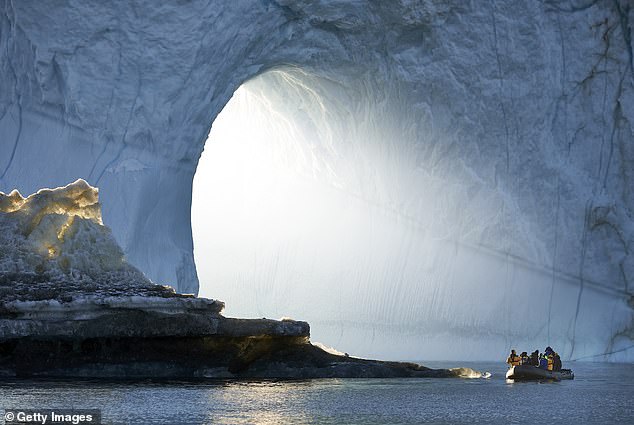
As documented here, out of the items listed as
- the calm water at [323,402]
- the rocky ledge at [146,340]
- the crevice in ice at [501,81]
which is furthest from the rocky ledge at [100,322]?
the crevice in ice at [501,81]

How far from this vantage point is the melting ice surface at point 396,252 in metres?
24.0

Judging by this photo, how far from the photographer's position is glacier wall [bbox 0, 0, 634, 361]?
18.8m

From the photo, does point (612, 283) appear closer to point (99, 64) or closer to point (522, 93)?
point (522, 93)

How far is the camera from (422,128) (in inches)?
925

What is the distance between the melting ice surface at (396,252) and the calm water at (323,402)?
9569 millimetres

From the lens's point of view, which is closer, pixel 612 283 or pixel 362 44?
pixel 362 44

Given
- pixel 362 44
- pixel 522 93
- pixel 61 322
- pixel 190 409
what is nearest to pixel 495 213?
pixel 522 93

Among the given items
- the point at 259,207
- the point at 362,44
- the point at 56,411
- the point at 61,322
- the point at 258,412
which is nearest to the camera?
the point at 56,411

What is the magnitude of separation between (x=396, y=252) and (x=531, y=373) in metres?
8.41

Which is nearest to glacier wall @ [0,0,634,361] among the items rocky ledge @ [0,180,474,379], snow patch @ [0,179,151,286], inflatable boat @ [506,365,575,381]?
snow patch @ [0,179,151,286]

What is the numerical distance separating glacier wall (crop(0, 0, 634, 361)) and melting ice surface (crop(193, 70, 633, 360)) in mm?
53

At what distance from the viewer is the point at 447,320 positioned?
24906 millimetres

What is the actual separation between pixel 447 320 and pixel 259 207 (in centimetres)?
704

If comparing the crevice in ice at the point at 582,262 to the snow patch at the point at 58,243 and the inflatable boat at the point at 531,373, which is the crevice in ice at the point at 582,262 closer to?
the inflatable boat at the point at 531,373
